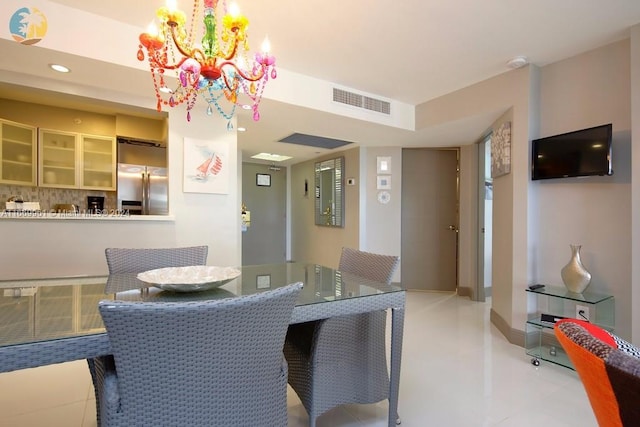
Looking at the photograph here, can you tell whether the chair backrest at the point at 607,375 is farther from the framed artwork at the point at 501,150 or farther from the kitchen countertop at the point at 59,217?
the kitchen countertop at the point at 59,217

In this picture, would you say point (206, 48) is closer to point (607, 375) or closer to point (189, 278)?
point (189, 278)

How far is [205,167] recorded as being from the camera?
3.17 m

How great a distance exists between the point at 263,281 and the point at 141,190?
126 inches

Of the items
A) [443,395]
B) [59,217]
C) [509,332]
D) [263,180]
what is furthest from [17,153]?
[509,332]

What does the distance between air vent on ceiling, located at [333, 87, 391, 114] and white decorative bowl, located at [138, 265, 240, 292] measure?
2180mm

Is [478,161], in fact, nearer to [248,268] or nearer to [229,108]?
[229,108]

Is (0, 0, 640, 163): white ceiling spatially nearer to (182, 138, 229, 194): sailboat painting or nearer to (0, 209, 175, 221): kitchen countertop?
(182, 138, 229, 194): sailboat painting

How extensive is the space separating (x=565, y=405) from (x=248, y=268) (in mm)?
2046

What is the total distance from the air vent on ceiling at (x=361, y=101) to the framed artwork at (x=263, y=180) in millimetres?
3475

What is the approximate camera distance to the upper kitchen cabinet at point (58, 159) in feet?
12.3

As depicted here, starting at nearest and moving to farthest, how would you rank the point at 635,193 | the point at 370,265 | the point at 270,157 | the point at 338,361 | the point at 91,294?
the point at 91,294 → the point at 338,361 → the point at 370,265 → the point at 635,193 → the point at 270,157

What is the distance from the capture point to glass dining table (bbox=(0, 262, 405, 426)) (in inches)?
34.4

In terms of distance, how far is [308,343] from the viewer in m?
1.56

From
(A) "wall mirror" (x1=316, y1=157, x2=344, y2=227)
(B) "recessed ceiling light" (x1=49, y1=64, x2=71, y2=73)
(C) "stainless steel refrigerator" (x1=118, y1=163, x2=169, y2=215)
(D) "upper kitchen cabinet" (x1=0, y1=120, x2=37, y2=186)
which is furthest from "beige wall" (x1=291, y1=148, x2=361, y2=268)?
(D) "upper kitchen cabinet" (x1=0, y1=120, x2=37, y2=186)
